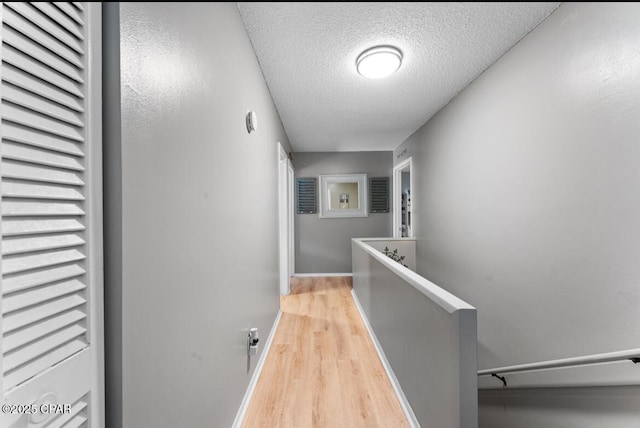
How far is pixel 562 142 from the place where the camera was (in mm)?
1696

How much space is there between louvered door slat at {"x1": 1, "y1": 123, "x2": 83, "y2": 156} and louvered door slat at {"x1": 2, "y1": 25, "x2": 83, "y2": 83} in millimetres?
138

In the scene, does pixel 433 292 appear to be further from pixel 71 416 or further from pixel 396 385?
pixel 71 416

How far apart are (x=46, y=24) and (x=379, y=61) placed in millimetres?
1980

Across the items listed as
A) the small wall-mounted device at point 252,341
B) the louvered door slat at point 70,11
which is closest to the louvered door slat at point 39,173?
the louvered door slat at point 70,11

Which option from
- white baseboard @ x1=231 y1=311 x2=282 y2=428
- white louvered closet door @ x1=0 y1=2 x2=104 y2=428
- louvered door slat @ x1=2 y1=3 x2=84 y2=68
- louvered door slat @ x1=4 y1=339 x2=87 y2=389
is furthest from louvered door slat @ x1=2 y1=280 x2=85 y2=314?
white baseboard @ x1=231 y1=311 x2=282 y2=428

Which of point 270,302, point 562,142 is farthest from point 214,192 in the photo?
point 562,142

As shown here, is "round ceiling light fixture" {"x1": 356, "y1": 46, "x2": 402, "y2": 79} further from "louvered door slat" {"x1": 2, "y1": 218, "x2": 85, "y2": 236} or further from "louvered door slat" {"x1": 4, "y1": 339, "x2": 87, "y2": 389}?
"louvered door slat" {"x1": 4, "y1": 339, "x2": 87, "y2": 389}

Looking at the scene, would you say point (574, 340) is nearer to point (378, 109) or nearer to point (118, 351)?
point (118, 351)

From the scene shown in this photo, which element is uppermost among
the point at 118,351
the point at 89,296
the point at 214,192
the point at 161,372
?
the point at 214,192

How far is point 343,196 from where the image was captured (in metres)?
5.32

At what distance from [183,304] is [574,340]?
207 centimetres

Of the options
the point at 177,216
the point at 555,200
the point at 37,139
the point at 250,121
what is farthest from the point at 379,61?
the point at 37,139

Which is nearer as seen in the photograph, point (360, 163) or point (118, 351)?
point (118, 351)

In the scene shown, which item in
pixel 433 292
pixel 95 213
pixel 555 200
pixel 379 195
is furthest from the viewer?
pixel 379 195
